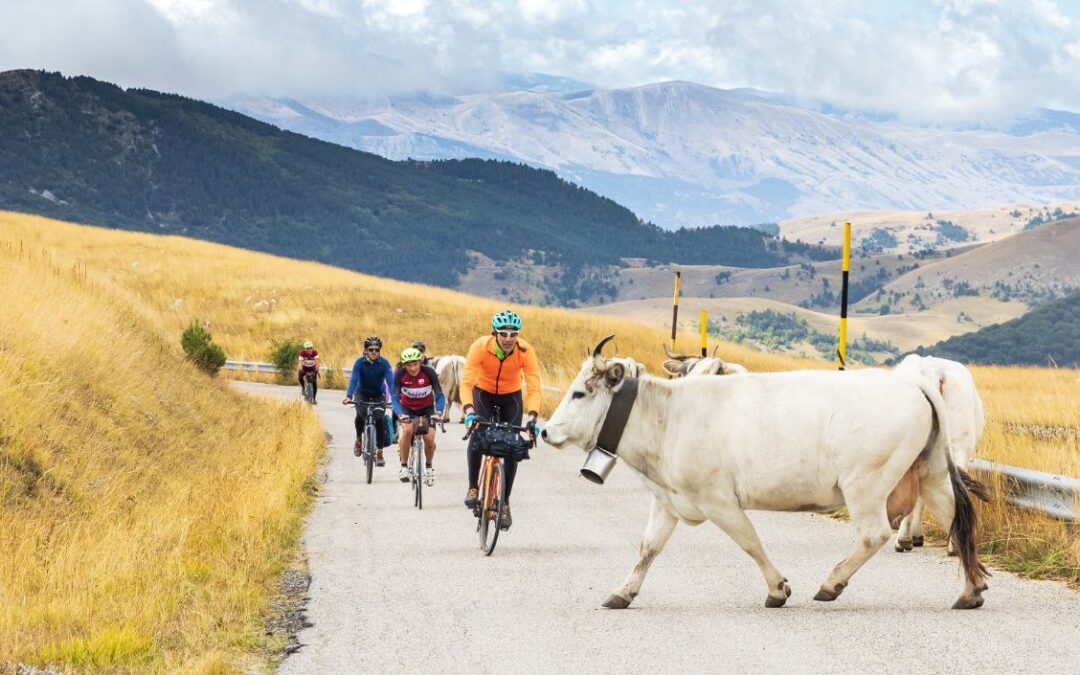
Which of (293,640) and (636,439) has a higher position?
(636,439)

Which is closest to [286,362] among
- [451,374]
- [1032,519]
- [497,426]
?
[451,374]

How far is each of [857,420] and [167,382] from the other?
16242 mm

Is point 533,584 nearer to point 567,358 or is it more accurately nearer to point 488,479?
point 488,479

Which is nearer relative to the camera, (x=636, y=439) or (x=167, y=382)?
(x=636, y=439)

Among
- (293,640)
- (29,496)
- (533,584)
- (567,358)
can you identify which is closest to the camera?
(293,640)

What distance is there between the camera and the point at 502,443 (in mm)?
11836

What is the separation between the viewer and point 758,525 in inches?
504

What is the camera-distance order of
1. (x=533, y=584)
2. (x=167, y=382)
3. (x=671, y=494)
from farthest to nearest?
(x=167, y=382) < (x=533, y=584) < (x=671, y=494)

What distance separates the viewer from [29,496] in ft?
39.0

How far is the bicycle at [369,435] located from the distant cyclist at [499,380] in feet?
18.2

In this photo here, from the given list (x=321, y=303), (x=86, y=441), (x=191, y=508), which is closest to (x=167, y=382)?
(x=86, y=441)

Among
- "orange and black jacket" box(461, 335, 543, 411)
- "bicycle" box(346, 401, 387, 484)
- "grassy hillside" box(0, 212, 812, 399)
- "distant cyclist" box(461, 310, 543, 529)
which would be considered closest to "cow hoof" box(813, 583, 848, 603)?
"distant cyclist" box(461, 310, 543, 529)

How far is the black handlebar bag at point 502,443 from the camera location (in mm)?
11828

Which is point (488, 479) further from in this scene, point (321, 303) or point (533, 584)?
point (321, 303)
